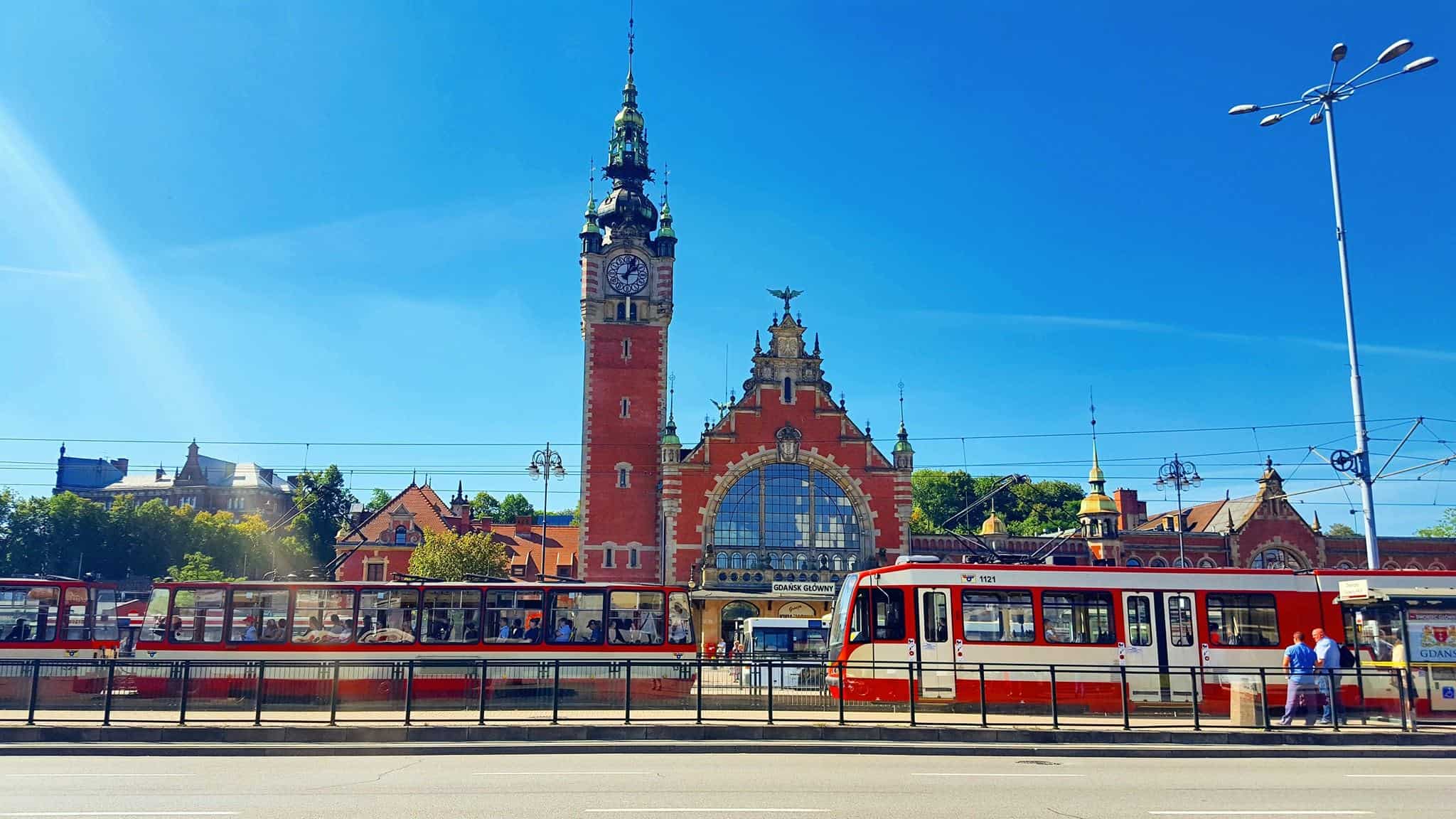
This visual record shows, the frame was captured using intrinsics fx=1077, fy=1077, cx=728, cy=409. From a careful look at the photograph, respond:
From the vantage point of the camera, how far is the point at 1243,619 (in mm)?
23266

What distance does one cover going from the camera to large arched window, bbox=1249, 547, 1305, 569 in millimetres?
60750

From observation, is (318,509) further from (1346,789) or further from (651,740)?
(1346,789)

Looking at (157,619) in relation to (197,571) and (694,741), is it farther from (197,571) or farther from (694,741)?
(197,571)

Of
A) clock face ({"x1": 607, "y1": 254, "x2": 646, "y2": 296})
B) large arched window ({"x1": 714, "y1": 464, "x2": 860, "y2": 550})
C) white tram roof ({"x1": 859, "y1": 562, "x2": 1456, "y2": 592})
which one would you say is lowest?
white tram roof ({"x1": 859, "y1": 562, "x2": 1456, "y2": 592})

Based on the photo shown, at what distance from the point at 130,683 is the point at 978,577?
16.9 m

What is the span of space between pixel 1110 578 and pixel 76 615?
2396cm

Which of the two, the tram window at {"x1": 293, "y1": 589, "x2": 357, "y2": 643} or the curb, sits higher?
the tram window at {"x1": 293, "y1": 589, "x2": 357, "y2": 643}

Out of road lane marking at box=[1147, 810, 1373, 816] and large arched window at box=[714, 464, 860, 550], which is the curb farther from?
large arched window at box=[714, 464, 860, 550]

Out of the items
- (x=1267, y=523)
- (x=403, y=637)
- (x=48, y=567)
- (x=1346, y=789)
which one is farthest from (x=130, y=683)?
(x=48, y=567)

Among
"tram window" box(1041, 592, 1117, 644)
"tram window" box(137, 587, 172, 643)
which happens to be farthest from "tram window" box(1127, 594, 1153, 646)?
"tram window" box(137, 587, 172, 643)

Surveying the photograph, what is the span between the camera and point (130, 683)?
20.1 m

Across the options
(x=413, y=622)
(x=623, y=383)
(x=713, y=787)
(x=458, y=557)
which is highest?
(x=623, y=383)

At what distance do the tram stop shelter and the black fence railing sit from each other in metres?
0.06

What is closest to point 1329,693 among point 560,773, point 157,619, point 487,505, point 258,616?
point 560,773
